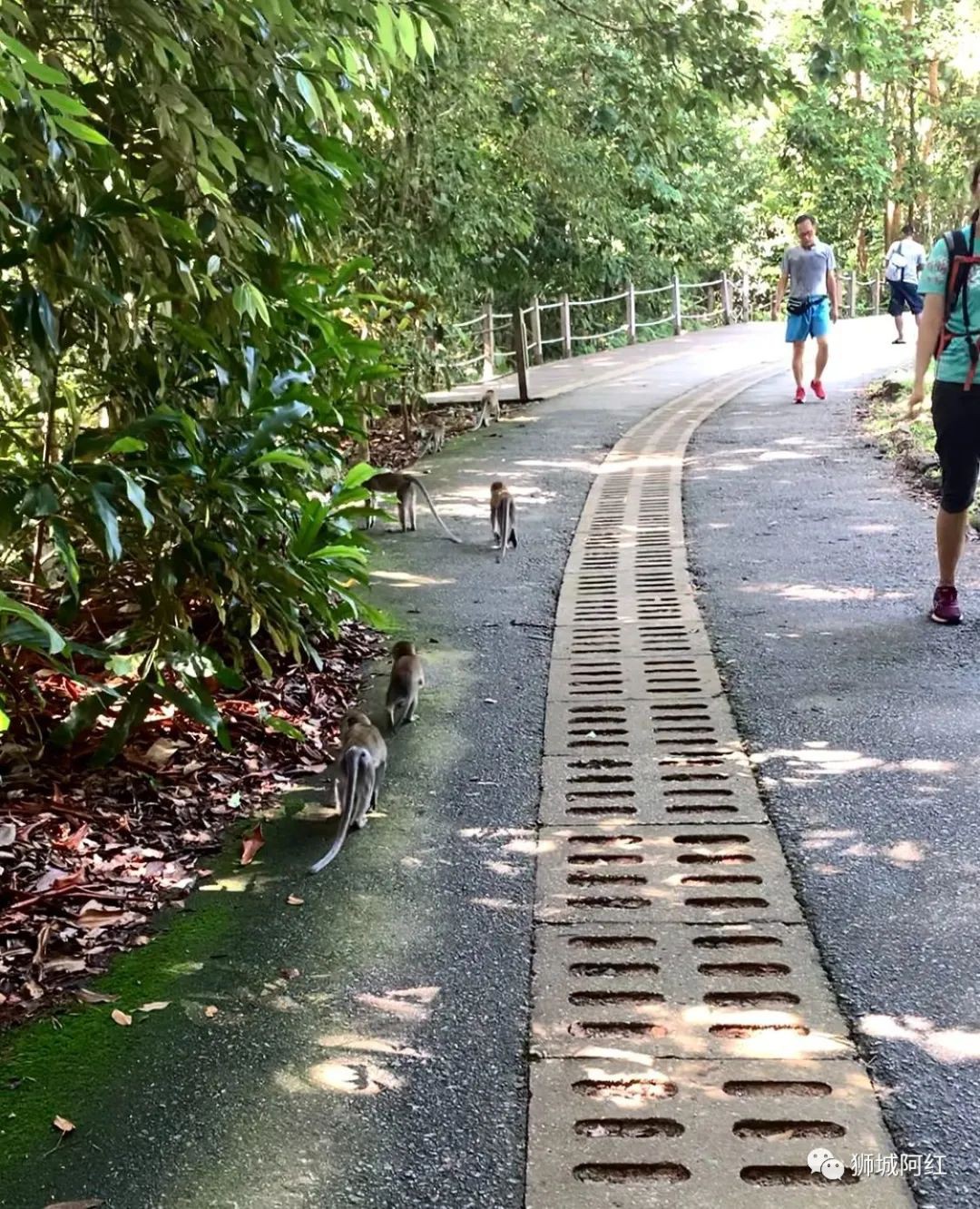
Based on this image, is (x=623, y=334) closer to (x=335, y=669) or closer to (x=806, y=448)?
(x=806, y=448)

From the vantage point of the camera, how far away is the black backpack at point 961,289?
4945mm

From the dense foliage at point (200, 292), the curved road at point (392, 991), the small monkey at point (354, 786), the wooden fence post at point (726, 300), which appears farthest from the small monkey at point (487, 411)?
the wooden fence post at point (726, 300)

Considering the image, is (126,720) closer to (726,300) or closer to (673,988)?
(673,988)

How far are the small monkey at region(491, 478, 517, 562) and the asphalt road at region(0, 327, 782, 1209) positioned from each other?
258cm

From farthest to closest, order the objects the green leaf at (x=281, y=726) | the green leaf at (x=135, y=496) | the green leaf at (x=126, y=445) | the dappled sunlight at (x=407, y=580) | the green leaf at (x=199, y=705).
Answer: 1. the dappled sunlight at (x=407, y=580)
2. the green leaf at (x=281, y=726)
3. the green leaf at (x=199, y=705)
4. the green leaf at (x=126, y=445)
5. the green leaf at (x=135, y=496)

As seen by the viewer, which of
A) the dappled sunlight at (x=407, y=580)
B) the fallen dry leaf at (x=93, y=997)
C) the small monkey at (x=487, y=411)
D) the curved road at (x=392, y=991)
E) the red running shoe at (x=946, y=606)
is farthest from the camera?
the small monkey at (x=487, y=411)

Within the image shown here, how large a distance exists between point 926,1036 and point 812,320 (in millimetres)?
9830

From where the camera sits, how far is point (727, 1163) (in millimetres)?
2238

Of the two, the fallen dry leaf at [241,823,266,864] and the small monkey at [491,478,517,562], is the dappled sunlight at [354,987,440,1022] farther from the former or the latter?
the small monkey at [491,478,517,562]

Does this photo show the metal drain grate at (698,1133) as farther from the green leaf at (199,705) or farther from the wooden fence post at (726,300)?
the wooden fence post at (726,300)

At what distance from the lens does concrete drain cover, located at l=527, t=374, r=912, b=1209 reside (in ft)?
7.35

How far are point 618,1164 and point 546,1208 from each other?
179 millimetres

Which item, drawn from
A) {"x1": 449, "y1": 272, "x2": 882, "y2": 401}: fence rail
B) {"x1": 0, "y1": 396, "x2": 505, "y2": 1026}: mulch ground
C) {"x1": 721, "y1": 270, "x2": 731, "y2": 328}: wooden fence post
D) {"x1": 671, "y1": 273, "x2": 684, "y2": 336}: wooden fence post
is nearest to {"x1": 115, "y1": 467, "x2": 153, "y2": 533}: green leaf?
{"x1": 0, "y1": 396, "x2": 505, "y2": 1026}: mulch ground

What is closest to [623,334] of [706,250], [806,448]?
[706,250]
